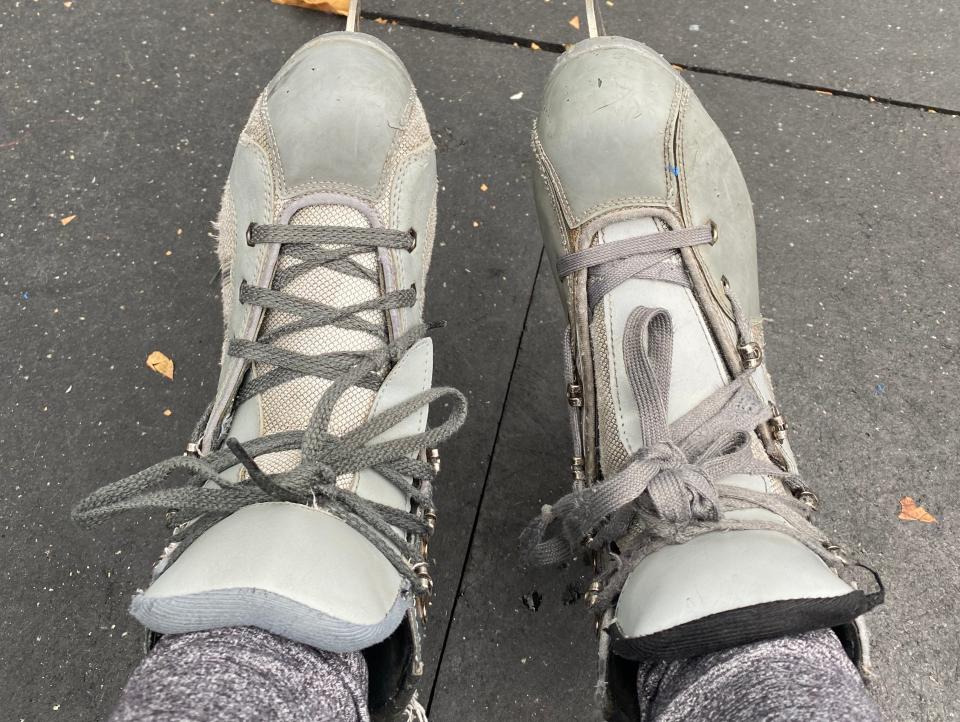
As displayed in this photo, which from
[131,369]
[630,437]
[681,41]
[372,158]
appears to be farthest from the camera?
[681,41]

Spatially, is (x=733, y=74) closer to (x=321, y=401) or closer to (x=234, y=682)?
(x=321, y=401)

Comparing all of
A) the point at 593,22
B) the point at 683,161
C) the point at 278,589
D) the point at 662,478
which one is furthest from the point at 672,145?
the point at 278,589

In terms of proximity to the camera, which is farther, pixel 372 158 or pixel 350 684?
pixel 372 158

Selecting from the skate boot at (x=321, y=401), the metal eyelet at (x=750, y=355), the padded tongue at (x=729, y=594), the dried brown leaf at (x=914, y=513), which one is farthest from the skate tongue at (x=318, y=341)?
the dried brown leaf at (x=914, y=513)

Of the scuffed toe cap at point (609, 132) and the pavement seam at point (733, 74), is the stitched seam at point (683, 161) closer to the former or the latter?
the scuffed toe cap at point (609, 132)

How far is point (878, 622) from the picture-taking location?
3.46 ft

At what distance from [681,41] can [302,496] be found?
106 cm

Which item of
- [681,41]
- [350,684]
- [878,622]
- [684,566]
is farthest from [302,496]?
[681,41]

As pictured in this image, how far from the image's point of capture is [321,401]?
777mm

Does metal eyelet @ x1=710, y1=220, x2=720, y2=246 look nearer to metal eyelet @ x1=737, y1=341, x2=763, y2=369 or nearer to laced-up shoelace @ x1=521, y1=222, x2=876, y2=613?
laced-up shoelace @ x1=521, y1=222, x2=876, y2=613

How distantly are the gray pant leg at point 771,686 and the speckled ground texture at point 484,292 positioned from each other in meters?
0.32

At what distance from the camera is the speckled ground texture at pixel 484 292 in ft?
3.43

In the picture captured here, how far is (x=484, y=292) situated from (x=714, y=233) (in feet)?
1.24

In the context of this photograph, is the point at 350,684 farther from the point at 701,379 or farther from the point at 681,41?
the point at 681,41
